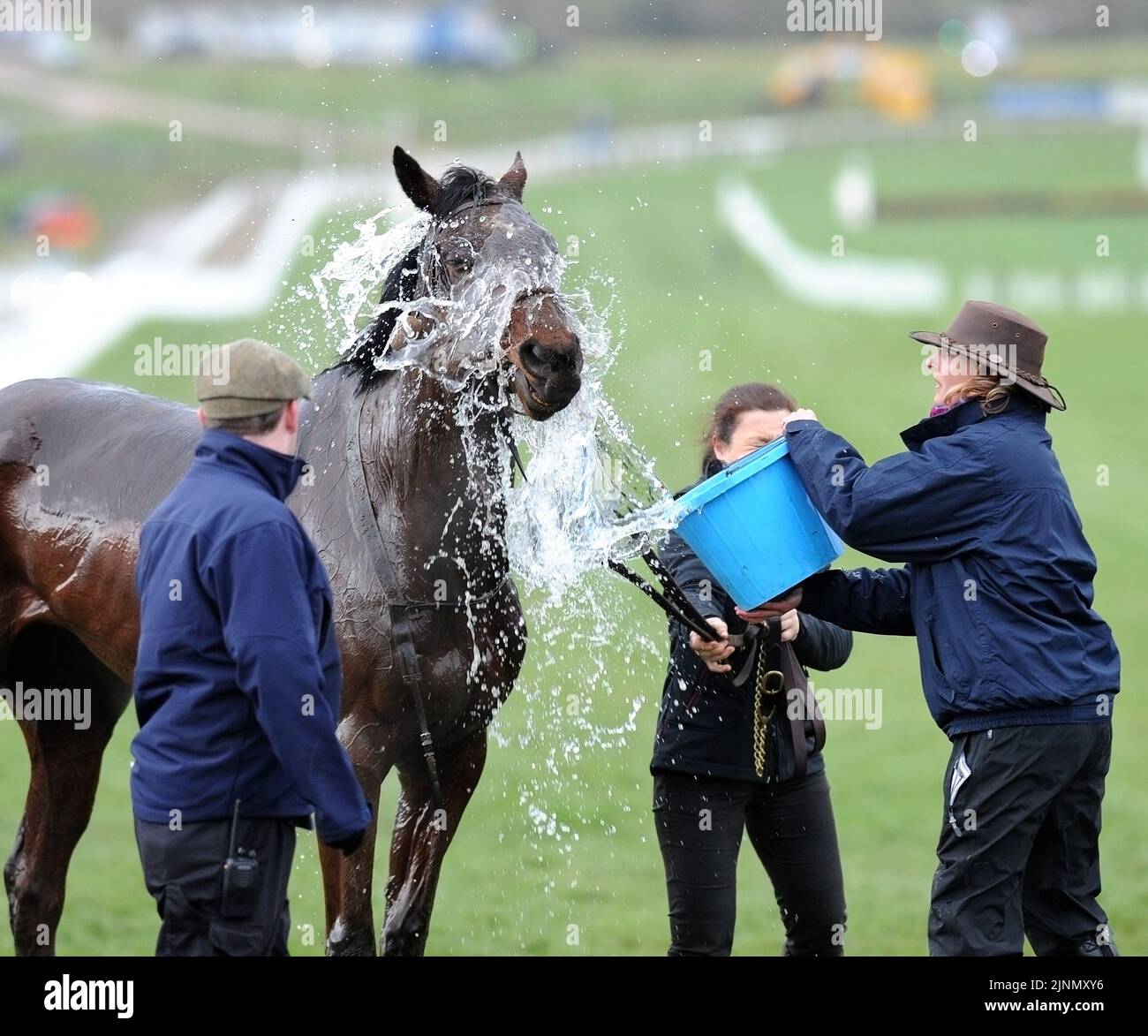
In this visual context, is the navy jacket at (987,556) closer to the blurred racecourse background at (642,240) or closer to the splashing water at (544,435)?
the splashing water at (544,435)

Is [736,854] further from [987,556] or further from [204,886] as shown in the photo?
[204,886]

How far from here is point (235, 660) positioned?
350 cm

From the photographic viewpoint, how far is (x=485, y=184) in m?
4.81

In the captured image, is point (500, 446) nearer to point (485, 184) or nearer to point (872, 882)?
point (485, 184)

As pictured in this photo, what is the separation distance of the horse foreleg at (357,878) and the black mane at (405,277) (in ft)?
3.52

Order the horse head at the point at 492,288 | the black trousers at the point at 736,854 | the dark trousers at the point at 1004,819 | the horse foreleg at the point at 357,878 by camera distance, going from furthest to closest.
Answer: the black trousers at the point at 736,854 → the horse foreleg at the point at 357,878 → the horse head at the point at 492,288 → the dark trousers at the point at 1004,819

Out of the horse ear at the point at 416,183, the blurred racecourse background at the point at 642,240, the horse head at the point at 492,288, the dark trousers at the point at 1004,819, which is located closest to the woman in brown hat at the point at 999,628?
the dark trousers at the point at 1004,819

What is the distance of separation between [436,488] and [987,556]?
60.7 inches

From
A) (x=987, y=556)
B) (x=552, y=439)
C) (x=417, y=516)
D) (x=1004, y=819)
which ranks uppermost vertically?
(x=552, y=439)

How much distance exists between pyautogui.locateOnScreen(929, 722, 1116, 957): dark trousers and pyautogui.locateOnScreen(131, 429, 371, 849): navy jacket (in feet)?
5.15

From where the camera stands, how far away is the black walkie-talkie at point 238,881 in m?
3.55

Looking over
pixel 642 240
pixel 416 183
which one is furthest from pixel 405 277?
pixel 642 240

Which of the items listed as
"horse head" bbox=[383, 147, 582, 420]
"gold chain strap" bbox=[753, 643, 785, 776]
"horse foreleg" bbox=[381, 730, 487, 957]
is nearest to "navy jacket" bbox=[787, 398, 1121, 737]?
"gold chain strap" bbox=[753, 643, 785, 776]
